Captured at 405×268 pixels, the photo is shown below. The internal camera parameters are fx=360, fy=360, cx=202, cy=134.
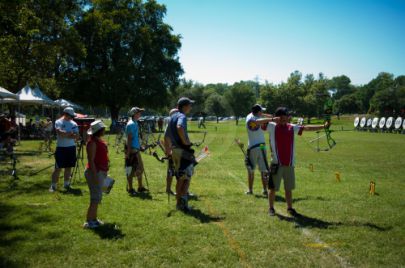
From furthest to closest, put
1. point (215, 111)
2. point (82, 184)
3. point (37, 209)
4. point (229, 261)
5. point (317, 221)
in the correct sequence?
point (215, 111) → point (82, 184) → point (37, 209) → point (317, 221) → point (229, 261)

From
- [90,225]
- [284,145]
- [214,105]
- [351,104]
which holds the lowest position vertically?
[90,225]

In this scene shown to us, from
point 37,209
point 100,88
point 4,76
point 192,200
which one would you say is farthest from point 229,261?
point 100,88

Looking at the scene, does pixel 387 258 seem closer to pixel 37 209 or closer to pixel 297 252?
pixel 297 252

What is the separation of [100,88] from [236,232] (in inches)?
1632

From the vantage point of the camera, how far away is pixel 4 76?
29.6 m

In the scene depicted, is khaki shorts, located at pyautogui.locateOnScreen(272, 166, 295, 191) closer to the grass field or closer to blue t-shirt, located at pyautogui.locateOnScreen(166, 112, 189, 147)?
the grass field

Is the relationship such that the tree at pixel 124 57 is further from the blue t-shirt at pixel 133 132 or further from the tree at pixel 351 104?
the tree at pixel 351 104

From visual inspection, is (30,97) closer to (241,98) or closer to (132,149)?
(132,149)

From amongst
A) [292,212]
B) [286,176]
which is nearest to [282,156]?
[286,176]

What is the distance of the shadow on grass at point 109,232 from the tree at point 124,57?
1517 inches

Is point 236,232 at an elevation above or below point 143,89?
below

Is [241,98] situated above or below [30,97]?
above

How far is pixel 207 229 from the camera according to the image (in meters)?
6.16

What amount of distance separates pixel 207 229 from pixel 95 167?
2192mm
